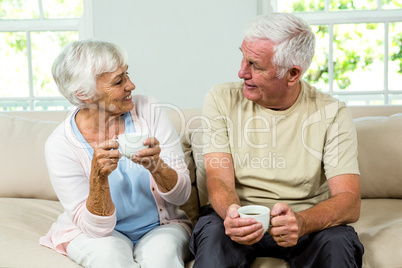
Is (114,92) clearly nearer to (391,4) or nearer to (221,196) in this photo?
(221,196)

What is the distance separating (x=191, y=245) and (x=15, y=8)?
2.46 m

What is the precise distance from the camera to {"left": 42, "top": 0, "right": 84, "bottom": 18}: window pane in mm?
3447

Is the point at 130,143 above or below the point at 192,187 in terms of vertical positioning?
above

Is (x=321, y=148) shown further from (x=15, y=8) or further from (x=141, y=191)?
(x=15, y=8)

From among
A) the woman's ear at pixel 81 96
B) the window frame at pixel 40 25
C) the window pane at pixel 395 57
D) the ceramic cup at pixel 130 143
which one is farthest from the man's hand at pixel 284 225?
the window frame at pixel 40 25

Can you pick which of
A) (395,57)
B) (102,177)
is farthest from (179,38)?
(102,177)

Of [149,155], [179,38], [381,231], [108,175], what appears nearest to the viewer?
[149,155]

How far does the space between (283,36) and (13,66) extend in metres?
2.43

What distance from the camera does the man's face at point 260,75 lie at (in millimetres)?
1871

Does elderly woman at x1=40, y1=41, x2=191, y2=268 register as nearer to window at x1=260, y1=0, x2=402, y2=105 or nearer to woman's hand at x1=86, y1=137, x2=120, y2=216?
woman's hand at x1=86, y1=137, x2=120, y2=216

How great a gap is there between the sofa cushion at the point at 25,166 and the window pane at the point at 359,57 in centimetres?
192

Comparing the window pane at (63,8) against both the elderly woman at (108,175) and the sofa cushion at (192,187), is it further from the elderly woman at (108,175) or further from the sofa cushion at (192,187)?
the elderly woman at (108,175)

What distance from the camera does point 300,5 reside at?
3.29 meters

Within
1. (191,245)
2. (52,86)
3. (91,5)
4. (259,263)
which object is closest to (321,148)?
(259,263)
